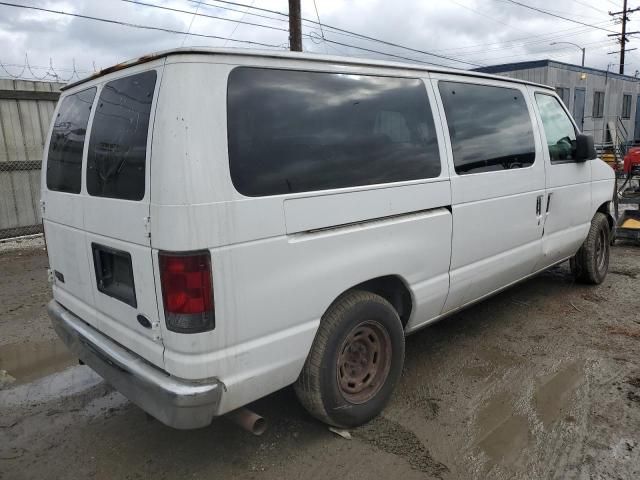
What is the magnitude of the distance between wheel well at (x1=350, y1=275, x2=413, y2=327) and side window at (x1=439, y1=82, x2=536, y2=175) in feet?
2.96

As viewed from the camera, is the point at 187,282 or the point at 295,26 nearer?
the point at 187,282

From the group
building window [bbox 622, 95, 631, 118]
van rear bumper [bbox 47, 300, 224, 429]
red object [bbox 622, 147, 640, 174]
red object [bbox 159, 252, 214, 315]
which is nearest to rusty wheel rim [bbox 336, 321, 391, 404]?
van rear bumper [bbox 47, 300, 224, 429]

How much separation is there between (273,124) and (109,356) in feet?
4.87

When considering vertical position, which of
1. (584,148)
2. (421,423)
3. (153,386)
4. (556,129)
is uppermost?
(556,129)

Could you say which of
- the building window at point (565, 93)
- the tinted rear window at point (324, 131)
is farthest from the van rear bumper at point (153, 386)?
the building window at point (565, 93)

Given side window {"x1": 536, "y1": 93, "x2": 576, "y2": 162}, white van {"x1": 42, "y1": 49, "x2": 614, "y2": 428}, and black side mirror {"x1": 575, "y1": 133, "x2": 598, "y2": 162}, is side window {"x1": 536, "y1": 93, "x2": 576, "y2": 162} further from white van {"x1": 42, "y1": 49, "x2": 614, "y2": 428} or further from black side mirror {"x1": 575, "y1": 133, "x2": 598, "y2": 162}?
white van {"x1": 42, "y1": 49, "x2": 614, "y2": 428}

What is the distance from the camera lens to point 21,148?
27.6 ft

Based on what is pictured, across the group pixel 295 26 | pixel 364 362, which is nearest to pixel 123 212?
pixel 364 362

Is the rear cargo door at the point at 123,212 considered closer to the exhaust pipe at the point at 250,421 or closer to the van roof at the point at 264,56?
the van roof at the point at 264,56

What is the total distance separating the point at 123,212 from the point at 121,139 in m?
0.38

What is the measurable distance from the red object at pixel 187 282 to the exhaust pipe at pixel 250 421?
64 cm

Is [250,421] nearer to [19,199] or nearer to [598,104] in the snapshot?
[19,199]

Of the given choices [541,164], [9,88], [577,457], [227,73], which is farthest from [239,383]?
[9,88]

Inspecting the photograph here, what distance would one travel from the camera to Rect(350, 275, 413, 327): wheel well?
3.12 metres
